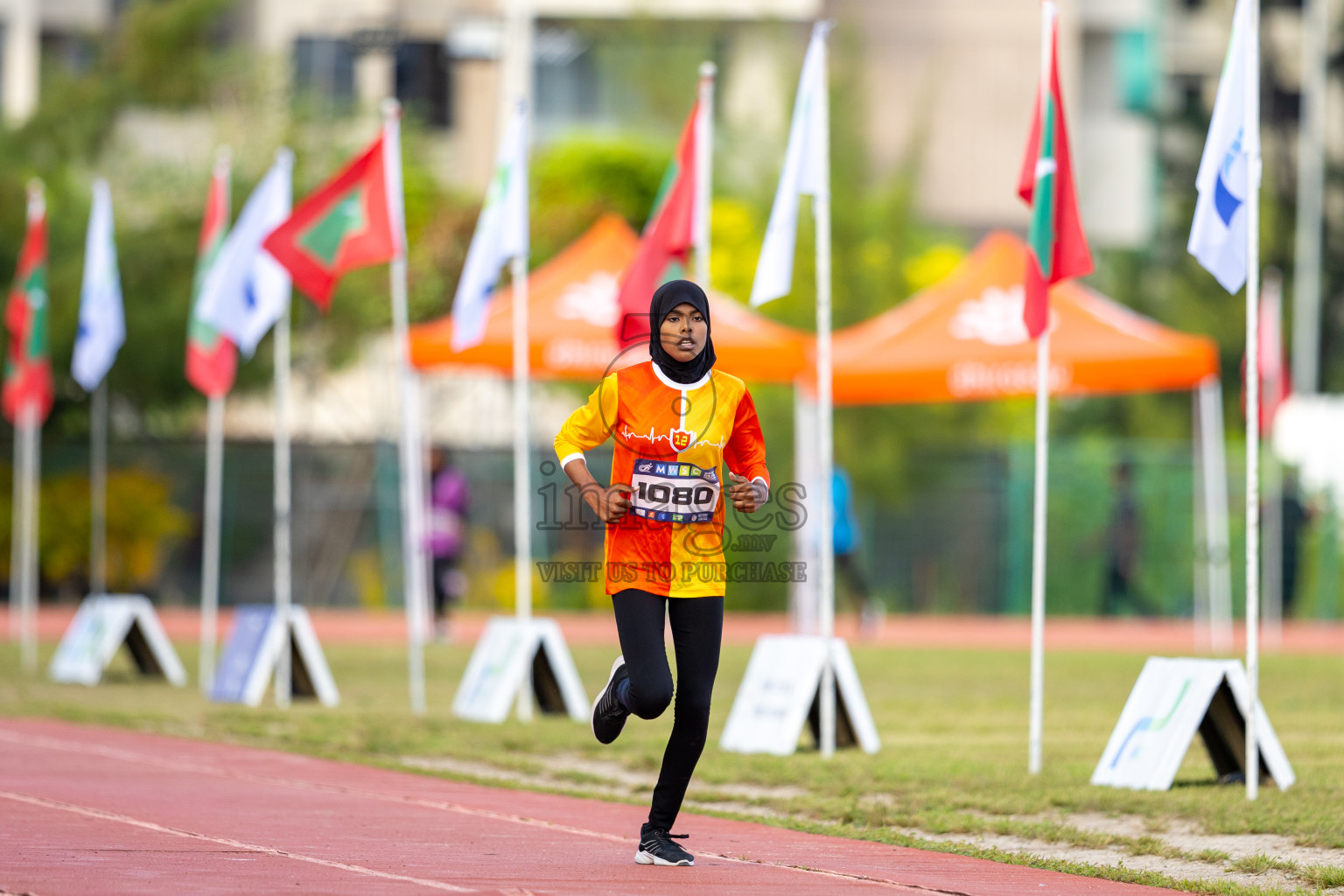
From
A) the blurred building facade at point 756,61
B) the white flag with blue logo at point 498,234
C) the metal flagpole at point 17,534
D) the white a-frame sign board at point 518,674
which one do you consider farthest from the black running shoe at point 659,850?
the blurred building facade at point 756,61

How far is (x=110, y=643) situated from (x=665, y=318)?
1060cm

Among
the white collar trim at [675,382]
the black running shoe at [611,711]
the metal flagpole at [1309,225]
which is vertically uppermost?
the metal flagpole at [1309,225]

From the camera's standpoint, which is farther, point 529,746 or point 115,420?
point 115,420

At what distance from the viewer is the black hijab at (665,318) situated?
7332 mm

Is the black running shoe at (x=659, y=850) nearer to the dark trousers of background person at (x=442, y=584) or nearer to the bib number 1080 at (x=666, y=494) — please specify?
the bib number 1080 at (x=666, y=494)

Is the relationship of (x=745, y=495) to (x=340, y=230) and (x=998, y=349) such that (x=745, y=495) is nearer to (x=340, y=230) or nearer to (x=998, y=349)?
(x=340, y=230)

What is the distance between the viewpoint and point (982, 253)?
20.5 metres

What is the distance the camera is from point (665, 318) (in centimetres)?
736

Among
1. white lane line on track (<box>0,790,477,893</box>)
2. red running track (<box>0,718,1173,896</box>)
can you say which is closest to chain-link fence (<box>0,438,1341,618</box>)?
red running track (<box>0,718,1173,896</box>)

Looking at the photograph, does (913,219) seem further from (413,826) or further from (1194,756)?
(413,826)

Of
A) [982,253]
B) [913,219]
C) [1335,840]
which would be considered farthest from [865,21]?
[1335,840]

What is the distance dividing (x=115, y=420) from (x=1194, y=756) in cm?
2049

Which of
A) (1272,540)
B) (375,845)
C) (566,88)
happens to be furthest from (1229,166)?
(566,88)

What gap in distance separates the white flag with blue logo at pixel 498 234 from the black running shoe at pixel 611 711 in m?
6.62
